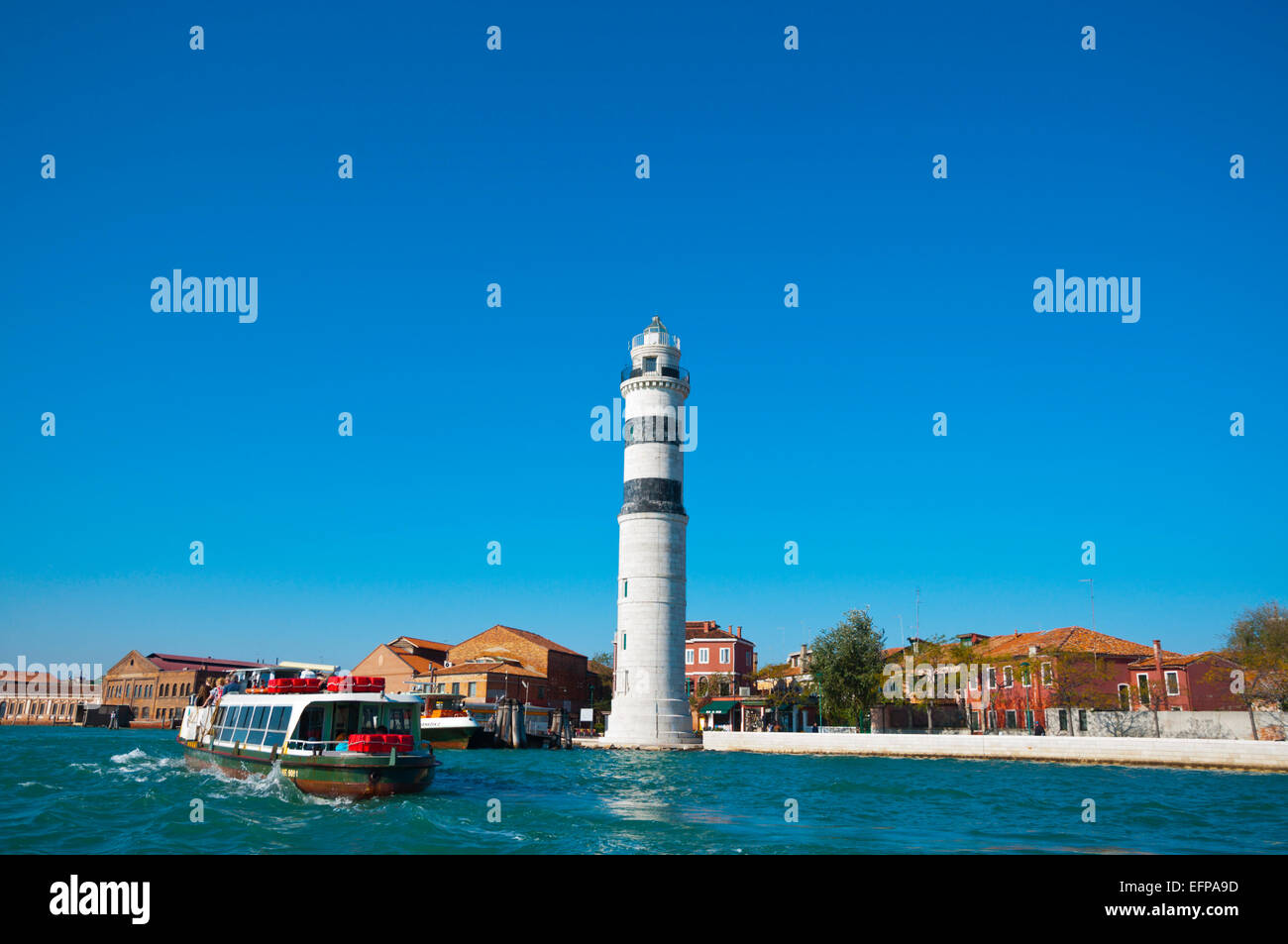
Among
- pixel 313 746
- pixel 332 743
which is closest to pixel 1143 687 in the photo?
pixel 332 743

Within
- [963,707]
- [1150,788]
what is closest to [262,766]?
[1150,788]

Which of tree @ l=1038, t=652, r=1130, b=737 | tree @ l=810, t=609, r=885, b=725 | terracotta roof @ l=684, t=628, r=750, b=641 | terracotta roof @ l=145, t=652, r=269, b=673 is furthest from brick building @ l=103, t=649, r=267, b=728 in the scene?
tree @ l=1038, t=652, r=1130, b=737

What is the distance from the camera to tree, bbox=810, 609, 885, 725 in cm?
6384

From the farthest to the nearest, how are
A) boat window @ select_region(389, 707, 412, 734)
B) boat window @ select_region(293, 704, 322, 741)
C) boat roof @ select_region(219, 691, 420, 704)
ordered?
1. boat window @ select_region(389, 707, 412, 734)
2. boat roof @ select_region(219, 691, 420, 704)
3. boat window @ select_region(293, 704, 322, 741)

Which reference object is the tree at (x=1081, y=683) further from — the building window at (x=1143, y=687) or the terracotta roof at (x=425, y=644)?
the terracotta roof at (x=425, y=644)

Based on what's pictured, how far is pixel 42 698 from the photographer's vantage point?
131125 mm

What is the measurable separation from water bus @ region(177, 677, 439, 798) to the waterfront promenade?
35591 millimetres

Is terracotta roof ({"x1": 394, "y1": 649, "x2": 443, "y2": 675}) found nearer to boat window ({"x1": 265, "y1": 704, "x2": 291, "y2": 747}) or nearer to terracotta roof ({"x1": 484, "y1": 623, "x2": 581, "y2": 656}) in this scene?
terracotta roof ({"x1": 484, "y1": 623, "x2": 581, "y2": 656})

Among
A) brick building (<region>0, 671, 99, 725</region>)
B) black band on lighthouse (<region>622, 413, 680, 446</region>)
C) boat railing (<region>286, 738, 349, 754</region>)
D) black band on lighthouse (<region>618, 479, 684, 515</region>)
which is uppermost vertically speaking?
black band on lighthouse (<region>622, 413, 680, 446</region>)

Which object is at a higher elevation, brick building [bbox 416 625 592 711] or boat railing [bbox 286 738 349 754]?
boat railing [bbox 286 738 349 754]
